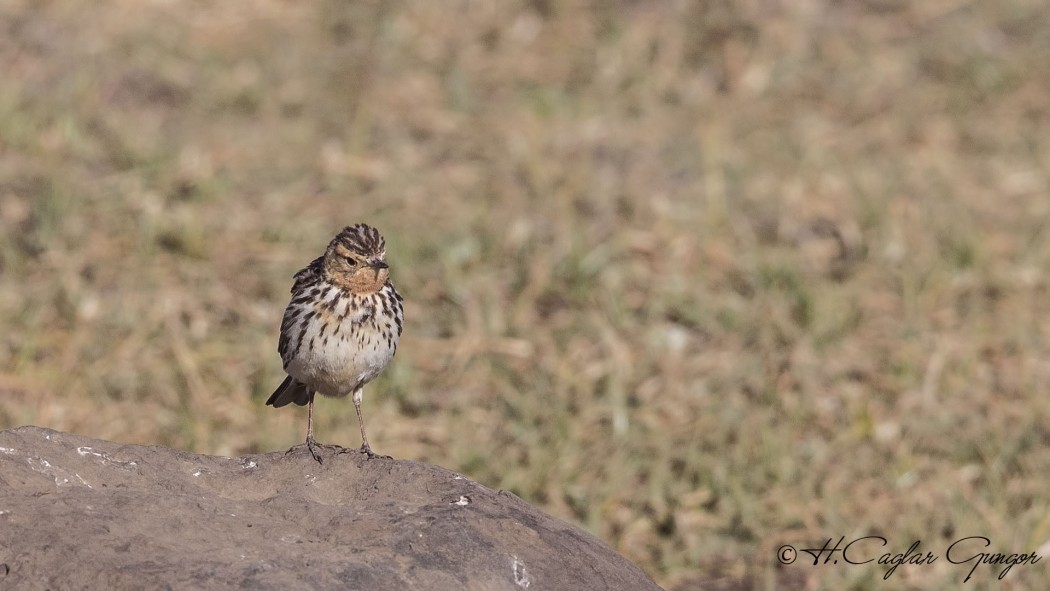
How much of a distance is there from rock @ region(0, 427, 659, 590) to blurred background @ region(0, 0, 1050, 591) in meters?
2.83

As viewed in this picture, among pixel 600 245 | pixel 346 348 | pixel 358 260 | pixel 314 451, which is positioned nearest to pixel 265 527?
pixel 314 451

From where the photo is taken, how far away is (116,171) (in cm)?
1029

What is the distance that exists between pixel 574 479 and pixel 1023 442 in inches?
101

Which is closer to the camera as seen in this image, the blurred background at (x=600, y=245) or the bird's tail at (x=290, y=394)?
the bird's tail at (x=290, y=394)

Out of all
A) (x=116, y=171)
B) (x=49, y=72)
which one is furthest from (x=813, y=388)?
(x=49, y=72)

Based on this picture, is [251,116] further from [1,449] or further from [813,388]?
[1,449]

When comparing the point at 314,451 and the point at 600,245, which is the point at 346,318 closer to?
the point at 314,451

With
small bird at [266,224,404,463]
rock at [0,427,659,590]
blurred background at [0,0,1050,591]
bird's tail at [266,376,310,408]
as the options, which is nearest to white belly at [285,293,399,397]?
small bird at [266,224,404,463]

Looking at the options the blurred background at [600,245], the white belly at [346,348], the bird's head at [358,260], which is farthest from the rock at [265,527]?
the blurred background at [600,245]

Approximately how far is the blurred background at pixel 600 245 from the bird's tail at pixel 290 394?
1.42 metres

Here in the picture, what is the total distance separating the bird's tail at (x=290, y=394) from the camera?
21.6 ft

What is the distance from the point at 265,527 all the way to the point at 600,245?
579cm

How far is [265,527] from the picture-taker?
4539 millimetres
